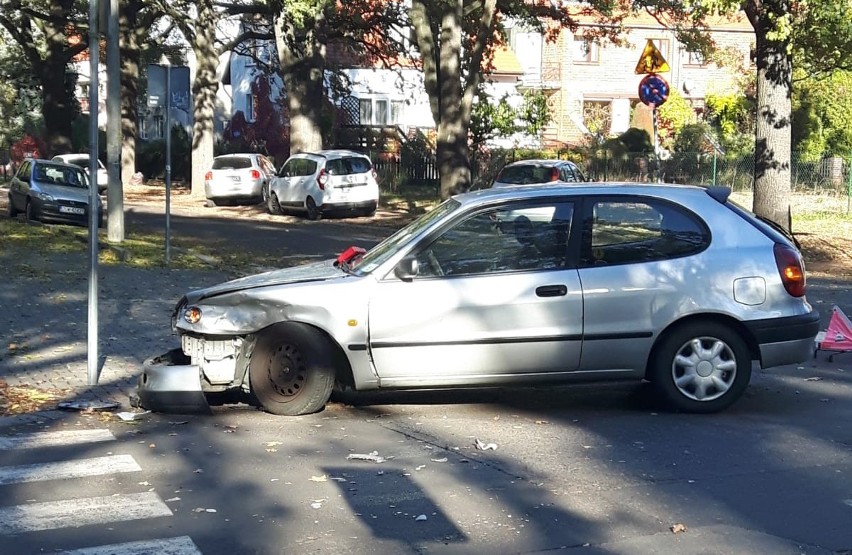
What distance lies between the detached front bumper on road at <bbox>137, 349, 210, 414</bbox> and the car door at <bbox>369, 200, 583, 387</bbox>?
1305 mm

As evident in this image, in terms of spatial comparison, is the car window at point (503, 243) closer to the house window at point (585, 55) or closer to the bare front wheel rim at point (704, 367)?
the bare front wheel rim at point (704, 367)

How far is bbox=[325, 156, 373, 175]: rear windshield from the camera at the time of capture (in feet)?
98.4

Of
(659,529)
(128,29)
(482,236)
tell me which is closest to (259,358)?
(482,236)

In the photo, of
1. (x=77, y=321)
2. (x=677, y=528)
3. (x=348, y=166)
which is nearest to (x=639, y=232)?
(x=677, y=528)

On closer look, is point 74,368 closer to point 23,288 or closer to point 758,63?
point 23,288

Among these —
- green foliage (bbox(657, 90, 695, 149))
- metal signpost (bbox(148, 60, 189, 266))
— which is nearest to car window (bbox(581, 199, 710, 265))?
metal signpost (bbox(148, 60, 189, 266))

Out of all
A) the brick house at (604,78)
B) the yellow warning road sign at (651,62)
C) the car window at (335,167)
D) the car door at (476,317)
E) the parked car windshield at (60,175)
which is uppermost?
the brick house at (604,78)

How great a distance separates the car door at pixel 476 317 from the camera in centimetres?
813

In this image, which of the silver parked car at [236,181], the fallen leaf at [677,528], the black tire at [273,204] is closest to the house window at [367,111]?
the silver parked car at [236,181]

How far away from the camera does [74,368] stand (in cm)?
1023

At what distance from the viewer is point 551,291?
26.9 feet

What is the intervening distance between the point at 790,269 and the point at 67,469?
514 centimetres

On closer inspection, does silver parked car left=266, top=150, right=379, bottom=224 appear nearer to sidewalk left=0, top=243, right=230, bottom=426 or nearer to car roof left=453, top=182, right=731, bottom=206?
sidewalk left=0, top=243, right=230, bottom=426

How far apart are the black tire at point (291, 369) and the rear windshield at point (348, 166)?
2183cm
